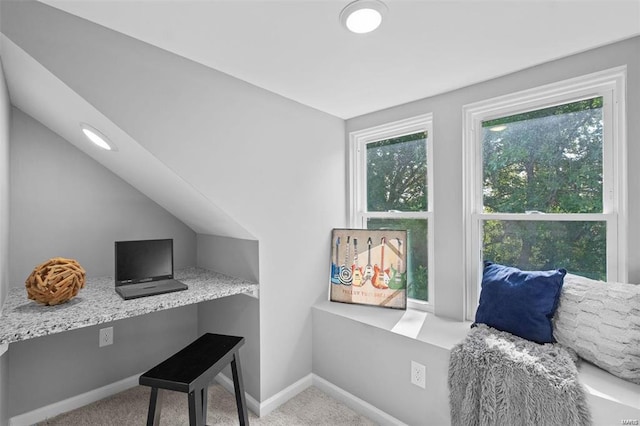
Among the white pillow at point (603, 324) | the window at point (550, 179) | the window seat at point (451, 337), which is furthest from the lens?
the window at point (550, 179)

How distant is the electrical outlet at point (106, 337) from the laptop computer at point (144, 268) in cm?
→ 63

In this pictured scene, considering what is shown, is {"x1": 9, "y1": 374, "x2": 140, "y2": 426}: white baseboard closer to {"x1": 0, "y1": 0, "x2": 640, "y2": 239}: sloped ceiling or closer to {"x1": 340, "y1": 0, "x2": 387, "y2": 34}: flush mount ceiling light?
{"x1": 0, "y1": 0, "x2": 640, "y2": 239}: sloped ceiling

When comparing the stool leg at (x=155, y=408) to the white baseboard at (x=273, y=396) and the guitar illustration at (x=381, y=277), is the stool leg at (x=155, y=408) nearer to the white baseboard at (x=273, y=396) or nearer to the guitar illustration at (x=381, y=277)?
the white baseboard at (x=273, y=396)

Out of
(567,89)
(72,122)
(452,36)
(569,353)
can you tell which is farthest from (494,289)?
(72,122)

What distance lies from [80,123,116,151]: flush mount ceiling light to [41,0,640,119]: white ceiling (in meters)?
0.58

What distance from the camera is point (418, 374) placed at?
1.85 m

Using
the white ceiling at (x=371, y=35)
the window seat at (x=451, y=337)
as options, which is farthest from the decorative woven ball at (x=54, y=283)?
the window seat at (x=451, y=337)

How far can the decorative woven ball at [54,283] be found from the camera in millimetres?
1521

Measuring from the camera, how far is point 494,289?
71.1 inches

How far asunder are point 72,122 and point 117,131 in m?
0.39

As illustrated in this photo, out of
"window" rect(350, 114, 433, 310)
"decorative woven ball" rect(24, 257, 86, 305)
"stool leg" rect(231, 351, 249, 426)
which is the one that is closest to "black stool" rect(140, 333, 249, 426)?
"stool leg" rect(231, 351, 249, 426)

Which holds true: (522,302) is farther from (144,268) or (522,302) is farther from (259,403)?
(144,268)

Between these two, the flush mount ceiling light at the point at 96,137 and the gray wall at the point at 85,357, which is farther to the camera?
the gray wall at the point at 85,357

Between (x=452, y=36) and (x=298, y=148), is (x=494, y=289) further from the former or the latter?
(x=298, y=148)
